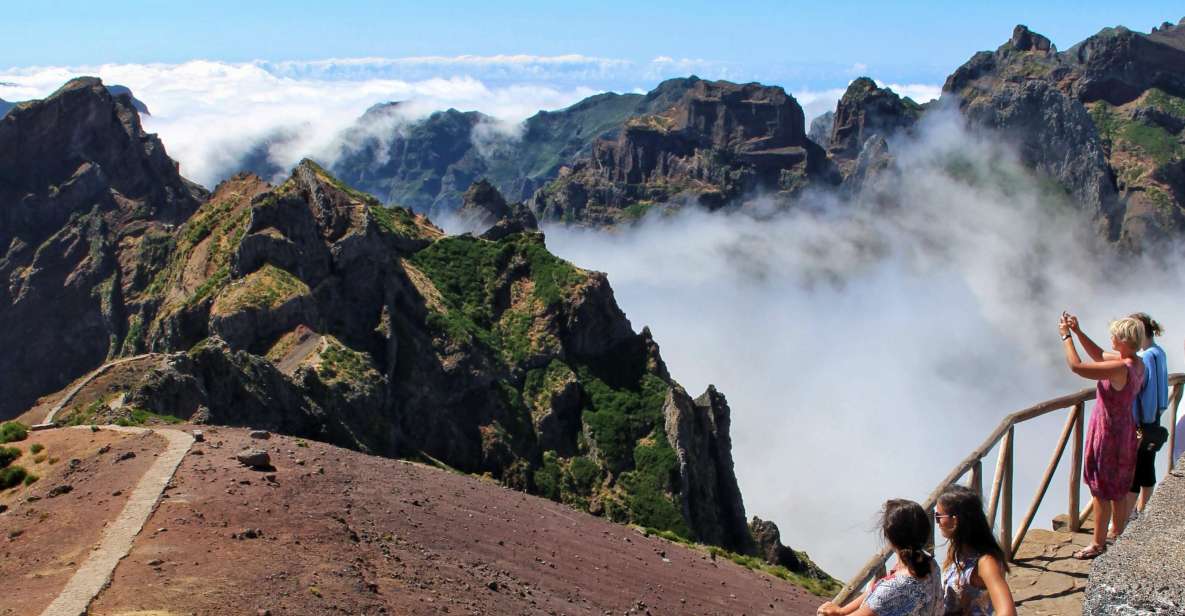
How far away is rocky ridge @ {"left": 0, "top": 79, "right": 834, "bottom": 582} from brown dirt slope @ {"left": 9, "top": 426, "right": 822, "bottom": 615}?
2318 cm

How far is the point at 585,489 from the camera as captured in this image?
8300 cm

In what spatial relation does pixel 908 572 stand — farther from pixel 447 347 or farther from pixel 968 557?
pixel 447 347

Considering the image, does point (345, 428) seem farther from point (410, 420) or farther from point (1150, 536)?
point (1150, 536)

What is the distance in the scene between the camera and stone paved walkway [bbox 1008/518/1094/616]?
45.2 ft

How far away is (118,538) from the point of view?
72.5ft

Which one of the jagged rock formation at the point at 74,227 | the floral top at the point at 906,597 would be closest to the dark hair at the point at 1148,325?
the floral top at the point at 906,597

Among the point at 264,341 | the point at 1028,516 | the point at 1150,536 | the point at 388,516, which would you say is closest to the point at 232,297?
the point at 264,341

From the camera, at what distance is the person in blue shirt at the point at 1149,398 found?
13.7m

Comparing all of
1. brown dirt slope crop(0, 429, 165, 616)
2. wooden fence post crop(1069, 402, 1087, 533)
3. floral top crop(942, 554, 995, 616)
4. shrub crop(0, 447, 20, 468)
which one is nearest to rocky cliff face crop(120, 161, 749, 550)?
brown dirt slope crop(0, 429, 165, 616)

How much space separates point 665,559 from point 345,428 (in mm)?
27195

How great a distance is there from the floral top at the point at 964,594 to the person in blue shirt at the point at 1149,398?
16.7 ft

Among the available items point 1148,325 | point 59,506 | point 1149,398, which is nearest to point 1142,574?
point 1149,398

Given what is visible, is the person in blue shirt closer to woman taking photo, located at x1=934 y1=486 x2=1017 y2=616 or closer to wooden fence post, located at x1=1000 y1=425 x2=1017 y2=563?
wooden fence post, located at x1=1000 y1=425 x2=1017 y2=563

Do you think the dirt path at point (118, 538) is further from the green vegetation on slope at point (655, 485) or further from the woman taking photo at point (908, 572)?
the green vegetation on slope at point (655, 485)
